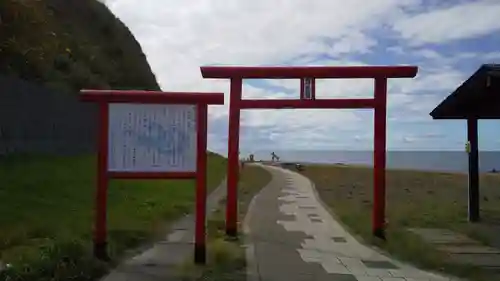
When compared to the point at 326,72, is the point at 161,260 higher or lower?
lower

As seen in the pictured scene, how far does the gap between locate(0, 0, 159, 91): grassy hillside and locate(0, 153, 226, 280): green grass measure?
3629mm

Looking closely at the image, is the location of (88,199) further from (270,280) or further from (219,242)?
(270,280)

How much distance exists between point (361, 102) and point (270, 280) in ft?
18.2

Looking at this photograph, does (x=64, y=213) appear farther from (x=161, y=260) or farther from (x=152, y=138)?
(x=152, y=138)

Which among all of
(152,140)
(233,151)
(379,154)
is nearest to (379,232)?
(379,154)

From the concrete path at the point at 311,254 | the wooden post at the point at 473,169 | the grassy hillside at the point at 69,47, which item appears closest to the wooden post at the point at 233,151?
the concrete path at the point at 311,254

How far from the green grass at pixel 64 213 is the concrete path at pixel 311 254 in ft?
7.05

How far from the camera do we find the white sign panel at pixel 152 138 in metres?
10.2

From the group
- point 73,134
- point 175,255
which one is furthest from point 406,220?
point 73,134

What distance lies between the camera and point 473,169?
52.9 feet

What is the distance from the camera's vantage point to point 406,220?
15469 millimetres

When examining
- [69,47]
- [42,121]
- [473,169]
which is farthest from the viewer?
[69,47]

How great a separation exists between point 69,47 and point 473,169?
22635mm

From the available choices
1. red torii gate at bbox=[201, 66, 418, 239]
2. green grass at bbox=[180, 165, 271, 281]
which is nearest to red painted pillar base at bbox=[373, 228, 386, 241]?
red torii gate at bbox=[201, 66, 418, 239]
